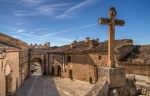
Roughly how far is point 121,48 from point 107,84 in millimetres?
12967

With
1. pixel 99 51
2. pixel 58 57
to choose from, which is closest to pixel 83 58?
pixel 99 51

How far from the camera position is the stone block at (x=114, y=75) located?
7285mm

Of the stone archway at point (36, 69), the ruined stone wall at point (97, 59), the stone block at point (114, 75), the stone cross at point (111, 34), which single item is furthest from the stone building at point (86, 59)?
the stone block at point (114, 75)

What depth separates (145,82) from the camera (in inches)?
340

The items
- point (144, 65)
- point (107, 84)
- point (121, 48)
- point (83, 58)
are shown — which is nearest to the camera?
point (107, 84)

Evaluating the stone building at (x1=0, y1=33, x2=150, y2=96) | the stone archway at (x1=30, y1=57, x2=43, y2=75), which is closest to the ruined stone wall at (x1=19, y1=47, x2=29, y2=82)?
the stone building at (x1=0, y1=33, x2=150, y2=96)

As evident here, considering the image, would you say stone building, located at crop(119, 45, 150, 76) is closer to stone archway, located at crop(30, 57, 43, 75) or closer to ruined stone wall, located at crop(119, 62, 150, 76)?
ruined stone wall, located at crop(119, 62, 150, 76)

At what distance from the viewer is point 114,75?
738 cm

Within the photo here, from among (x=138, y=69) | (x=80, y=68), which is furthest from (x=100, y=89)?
(x=80, y=68)

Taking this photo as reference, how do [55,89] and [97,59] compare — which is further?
[97,59]

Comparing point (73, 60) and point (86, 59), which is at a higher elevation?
point (86, 59)

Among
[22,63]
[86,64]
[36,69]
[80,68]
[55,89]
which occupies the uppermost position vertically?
[22,63]

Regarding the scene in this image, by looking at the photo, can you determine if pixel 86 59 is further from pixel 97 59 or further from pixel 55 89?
pixel 55 89

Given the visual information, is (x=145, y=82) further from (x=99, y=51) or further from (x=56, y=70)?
(x=56, y=70)
